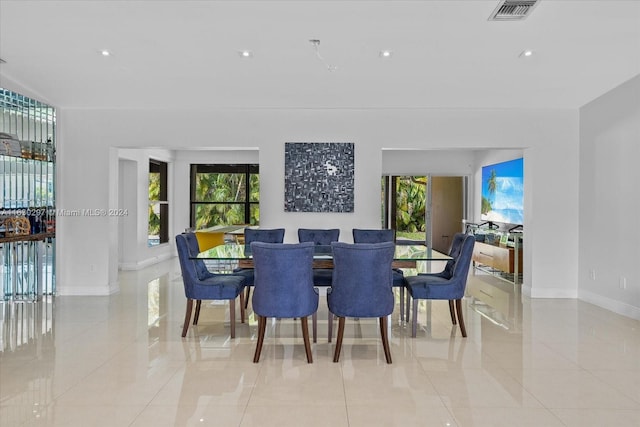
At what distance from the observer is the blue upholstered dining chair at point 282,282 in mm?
3457

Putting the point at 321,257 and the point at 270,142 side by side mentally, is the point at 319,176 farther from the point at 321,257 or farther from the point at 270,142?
the point at 321,257

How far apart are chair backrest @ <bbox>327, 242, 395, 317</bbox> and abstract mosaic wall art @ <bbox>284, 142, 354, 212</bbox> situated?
8.74 ft

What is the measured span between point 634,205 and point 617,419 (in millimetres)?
3184

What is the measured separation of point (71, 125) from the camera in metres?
6.15

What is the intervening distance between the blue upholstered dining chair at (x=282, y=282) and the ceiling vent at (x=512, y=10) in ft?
7.30

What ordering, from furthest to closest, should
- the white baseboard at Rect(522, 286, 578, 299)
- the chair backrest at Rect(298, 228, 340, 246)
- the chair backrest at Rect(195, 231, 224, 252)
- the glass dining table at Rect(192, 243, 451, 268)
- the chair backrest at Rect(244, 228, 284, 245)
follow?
the chair backrest at Rect(195, 231, 224, 252)
the white baseboard at Rect(522, 286, 578, 299)
the chair backrest at Rect(298, 228, 340, 246)
the chair backrest at Rect(244, 228, 284, 245)
the glass dining table at Rect(192, 243, 451, 268)

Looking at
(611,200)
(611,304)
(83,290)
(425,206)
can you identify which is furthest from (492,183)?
(83,290)

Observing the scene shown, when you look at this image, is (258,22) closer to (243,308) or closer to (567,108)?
→ (243,308)

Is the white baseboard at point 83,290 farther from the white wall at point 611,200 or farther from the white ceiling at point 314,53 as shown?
the white wall at point 611,200

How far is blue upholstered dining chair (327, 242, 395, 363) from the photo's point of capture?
11.4ft

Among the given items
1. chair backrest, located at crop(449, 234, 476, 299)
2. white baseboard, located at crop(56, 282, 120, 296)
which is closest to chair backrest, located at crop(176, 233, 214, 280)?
white baseboard, located at crop(56, 282, 120, 296)

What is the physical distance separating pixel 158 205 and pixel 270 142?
494cm

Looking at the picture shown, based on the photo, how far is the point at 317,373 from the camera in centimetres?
329

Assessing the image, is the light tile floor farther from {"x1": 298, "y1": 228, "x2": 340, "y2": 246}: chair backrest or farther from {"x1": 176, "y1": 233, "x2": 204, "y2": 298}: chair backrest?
{"x1": 298, "y1": 228, "x2": 340, "y2": 246}: chair backrest
